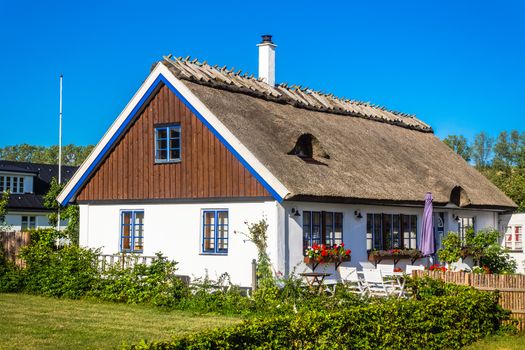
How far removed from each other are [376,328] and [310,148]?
10.6 metres

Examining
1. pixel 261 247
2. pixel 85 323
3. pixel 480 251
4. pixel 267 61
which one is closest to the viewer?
pixel 85 323

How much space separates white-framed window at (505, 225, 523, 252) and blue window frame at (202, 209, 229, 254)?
14.9m

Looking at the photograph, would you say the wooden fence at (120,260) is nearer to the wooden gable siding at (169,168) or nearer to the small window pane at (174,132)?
the wooden gable siding at (169,168)

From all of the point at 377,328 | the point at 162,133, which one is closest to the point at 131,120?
the point at 162,133

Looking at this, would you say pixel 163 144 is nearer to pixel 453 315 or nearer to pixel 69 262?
pixel 69 262

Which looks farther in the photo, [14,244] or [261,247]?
[14,244]

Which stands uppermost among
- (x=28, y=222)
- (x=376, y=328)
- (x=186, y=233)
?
(x=28, y=222)

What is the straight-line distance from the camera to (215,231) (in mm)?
22219

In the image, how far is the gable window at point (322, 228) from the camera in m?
21.8

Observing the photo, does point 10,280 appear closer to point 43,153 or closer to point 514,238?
point 514,238

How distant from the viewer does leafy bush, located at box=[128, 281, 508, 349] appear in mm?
11258

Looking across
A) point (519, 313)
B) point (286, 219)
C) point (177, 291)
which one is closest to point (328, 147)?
point (286, 219)

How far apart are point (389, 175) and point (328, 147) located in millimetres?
2595

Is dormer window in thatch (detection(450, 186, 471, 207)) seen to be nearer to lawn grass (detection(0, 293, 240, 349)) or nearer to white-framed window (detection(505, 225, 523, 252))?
white-framed window (detection(505, 225, 523, 252))
